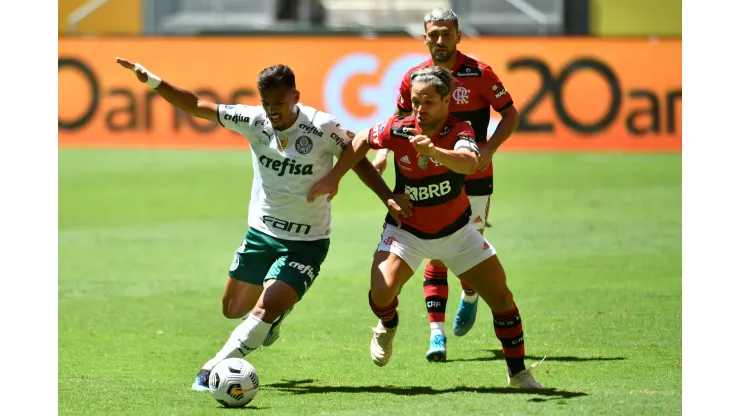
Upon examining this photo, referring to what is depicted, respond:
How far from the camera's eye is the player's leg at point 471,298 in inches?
384

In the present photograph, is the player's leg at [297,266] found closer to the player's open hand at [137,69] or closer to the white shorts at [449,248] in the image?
the white shorts at [449,248]

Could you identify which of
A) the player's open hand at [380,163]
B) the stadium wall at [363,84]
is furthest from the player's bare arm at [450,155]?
the stadium wall at [363,84]

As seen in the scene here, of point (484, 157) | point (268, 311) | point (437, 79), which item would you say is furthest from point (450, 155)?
point (268, 311)

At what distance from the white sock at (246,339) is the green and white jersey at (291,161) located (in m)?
0.76

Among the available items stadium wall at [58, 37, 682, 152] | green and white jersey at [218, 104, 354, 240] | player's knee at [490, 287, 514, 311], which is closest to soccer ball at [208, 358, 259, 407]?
green and white jersey at [218, 104, 354, 240]

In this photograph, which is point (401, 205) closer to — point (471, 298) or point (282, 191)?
point (282, 191)

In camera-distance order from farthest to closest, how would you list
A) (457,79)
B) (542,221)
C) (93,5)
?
(93,5), (542,221), (457,79)

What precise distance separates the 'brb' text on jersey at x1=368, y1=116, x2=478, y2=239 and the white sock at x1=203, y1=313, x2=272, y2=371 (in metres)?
1.20

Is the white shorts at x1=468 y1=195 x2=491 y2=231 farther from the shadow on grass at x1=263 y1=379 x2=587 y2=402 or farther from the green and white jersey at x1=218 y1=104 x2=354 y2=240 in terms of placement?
the shadow on grass at x1=263 y1=379 x2=587 y2=402

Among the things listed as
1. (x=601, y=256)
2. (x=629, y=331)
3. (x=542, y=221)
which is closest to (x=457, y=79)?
(x=629, y=331)

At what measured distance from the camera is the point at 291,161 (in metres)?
8.38
